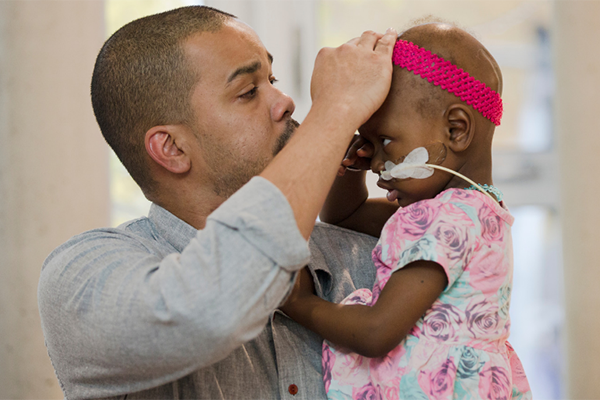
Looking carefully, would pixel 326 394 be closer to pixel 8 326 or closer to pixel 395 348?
pixel 395 348

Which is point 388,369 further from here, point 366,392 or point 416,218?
point 416,218

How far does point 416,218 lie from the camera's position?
3.61 feet

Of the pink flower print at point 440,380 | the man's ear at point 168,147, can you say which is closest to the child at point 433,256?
the pink flower print at point 440,380

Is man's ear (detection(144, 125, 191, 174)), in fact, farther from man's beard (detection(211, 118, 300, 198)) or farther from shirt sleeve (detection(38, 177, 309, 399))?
shirt sleeve (detection(38, 177, 309, 399))

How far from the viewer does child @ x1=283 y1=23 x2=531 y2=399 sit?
1.03 meters

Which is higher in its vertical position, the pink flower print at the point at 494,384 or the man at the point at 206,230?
the man at the point at 206,230

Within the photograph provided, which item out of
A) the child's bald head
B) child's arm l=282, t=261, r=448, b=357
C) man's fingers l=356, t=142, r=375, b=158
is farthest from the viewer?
man's fingers l=356, t=142, r=375, b=158

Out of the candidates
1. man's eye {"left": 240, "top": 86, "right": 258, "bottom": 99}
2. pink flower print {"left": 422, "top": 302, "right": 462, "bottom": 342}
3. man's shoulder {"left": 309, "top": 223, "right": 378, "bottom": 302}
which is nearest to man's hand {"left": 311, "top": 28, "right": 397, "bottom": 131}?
man's eye {"left": 240, "top": 86, "right": 258, "bottom": 99}

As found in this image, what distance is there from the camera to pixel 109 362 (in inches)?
34.6

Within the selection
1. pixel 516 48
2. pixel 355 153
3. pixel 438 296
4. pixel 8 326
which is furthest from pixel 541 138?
pixel 8 326

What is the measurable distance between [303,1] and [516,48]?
115 cm

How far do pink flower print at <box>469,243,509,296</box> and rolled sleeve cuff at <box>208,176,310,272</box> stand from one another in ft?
1.31

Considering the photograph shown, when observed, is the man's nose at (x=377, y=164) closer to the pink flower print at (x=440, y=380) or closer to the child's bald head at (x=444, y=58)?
the child's bald head at (x=444, y=58)

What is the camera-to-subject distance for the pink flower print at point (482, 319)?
1062mm
